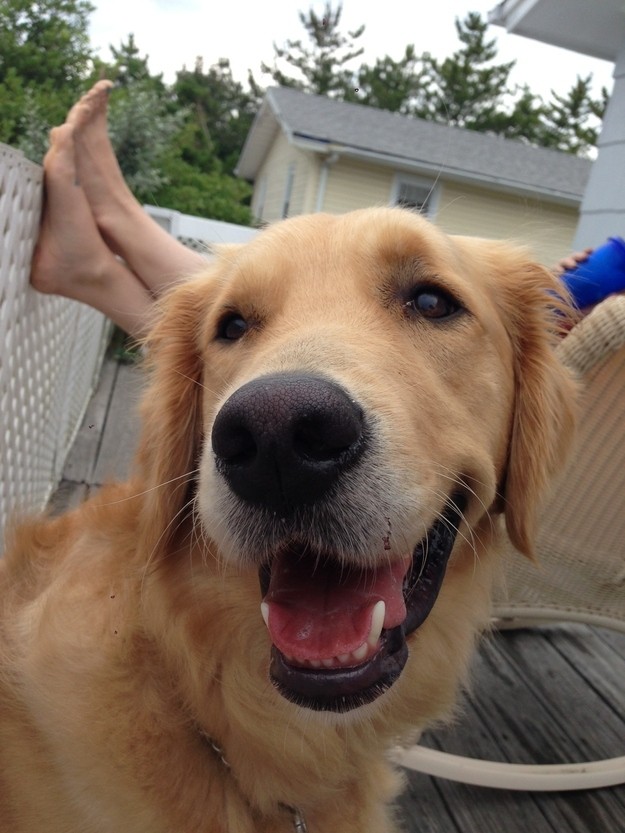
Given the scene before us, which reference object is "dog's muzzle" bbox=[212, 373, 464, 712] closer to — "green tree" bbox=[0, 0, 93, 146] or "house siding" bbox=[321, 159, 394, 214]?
"green tree" bbox=[0, 0, 93, 146]

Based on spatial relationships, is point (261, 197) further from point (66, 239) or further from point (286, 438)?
point (286, 438)

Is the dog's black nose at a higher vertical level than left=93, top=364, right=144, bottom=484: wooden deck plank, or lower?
higher

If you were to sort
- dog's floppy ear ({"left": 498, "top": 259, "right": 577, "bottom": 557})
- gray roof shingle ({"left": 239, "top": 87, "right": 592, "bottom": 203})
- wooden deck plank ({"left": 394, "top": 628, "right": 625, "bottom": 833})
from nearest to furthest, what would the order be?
dog's floppy ear ({"left": 498, "top": 259, "right": 577, "bottom": 557}), wooden deck plank ({"left": 394, "top": 628, "right": 625, "bottom": 833}), gray roof shingle ({"left": 239, "top": 87, "right": 592, "bottom": 203})

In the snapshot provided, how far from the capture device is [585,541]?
2410 millimetres

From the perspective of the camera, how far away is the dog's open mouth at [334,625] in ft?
4.45

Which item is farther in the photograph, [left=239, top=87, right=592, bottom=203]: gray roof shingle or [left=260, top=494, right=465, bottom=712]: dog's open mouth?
[left=239, top=87, right=592, bottom=203]: gray roof shingle

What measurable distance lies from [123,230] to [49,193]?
39 cm

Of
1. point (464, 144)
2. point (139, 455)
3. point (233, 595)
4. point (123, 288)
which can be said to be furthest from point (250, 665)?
point (464, 144)

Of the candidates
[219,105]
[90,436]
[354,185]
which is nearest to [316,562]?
[90,436]

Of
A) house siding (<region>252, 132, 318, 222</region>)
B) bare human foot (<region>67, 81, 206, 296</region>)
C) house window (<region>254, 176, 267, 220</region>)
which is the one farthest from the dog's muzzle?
house window (<region>254, 176, 267, 220</region>)

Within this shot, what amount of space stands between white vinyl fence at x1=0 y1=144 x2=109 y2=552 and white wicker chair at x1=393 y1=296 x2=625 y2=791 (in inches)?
68.3

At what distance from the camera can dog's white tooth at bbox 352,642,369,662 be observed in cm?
137

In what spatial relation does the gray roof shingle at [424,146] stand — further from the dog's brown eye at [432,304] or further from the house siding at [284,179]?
the dog's brown eye at [432,304]

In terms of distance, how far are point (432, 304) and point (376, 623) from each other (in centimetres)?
82
